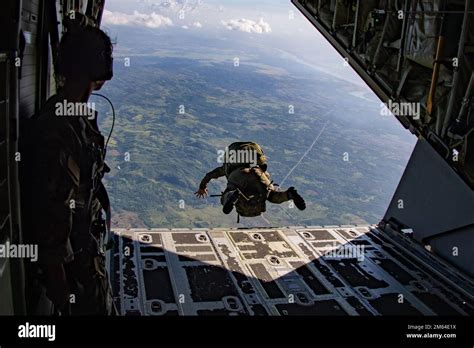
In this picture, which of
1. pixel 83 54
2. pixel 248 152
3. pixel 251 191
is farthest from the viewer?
pixel 248 152

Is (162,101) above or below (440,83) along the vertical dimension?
below

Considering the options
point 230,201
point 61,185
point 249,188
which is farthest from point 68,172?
point 249,188

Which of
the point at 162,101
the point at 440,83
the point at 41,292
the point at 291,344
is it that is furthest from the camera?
the point at 162,101

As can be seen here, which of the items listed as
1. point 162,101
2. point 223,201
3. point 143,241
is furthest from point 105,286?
point 162,101

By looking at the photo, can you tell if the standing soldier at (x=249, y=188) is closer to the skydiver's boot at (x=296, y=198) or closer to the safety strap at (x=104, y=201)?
the skydiver's boot at (x=296, y=198)

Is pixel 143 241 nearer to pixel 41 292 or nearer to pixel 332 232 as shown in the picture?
pixel 332 232

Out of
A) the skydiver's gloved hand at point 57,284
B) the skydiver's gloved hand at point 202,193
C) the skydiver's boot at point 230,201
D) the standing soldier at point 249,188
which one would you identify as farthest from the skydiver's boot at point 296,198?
the skydiver's gloved hand at point 57,284

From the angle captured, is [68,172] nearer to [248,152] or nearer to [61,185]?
[61,185]

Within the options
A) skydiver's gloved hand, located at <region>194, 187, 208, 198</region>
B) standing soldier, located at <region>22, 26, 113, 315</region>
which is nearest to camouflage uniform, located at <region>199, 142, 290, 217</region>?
skydiver's gloved hand, located at <region>194, 187, 208, 198</region>
